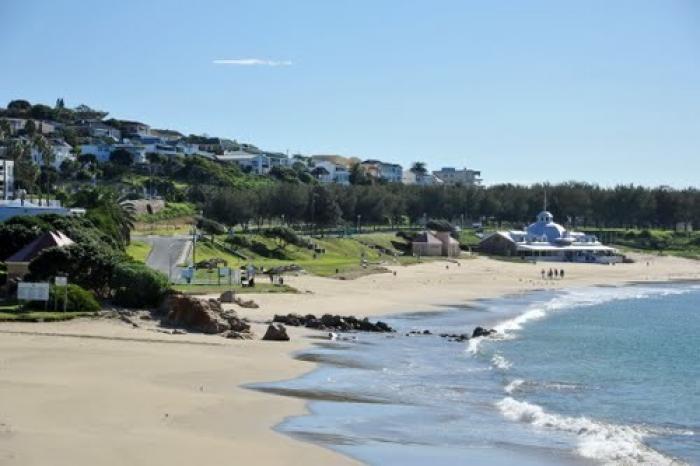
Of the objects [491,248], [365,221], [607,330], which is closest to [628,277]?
[491,248]

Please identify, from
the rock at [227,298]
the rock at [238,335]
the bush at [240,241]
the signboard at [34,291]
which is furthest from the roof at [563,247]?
the signboard at [34,291]

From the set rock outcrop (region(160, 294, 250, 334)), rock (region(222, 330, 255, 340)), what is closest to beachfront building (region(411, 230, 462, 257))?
rock outcrop (region(160, 294, 250, 334))

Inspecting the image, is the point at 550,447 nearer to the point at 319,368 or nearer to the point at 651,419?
the point at 651,419

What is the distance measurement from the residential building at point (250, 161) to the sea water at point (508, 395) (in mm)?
119734

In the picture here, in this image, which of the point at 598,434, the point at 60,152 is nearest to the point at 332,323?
the point at 598,434

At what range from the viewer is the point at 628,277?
101500mm

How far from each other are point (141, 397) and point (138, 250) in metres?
48.7

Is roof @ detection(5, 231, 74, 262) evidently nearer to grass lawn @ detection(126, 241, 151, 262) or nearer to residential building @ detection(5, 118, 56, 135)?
grass lawn @ detection(126, 241, 151, 262)

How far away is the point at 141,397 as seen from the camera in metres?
23.9

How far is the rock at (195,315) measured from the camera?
37969 mm

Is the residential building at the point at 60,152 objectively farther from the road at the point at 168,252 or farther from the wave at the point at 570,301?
the wave at the point at 570,301

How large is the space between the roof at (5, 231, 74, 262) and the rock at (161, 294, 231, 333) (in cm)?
844

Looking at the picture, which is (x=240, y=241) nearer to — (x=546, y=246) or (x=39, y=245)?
(x=39, y=245)

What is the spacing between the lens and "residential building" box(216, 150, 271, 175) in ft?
555
